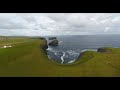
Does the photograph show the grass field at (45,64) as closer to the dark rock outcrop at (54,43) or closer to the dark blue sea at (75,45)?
the dark blue sea at (75,45)

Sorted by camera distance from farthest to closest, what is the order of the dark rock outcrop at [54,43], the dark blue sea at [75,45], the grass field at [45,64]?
the dark rock outcrop at [54,43]
the dark blue sea at [75,45]
the grass field at [45,64]


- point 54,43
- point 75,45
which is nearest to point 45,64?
point 54,43

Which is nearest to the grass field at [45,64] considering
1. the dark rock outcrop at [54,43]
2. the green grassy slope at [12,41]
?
the green grassy slope at [12,41]
